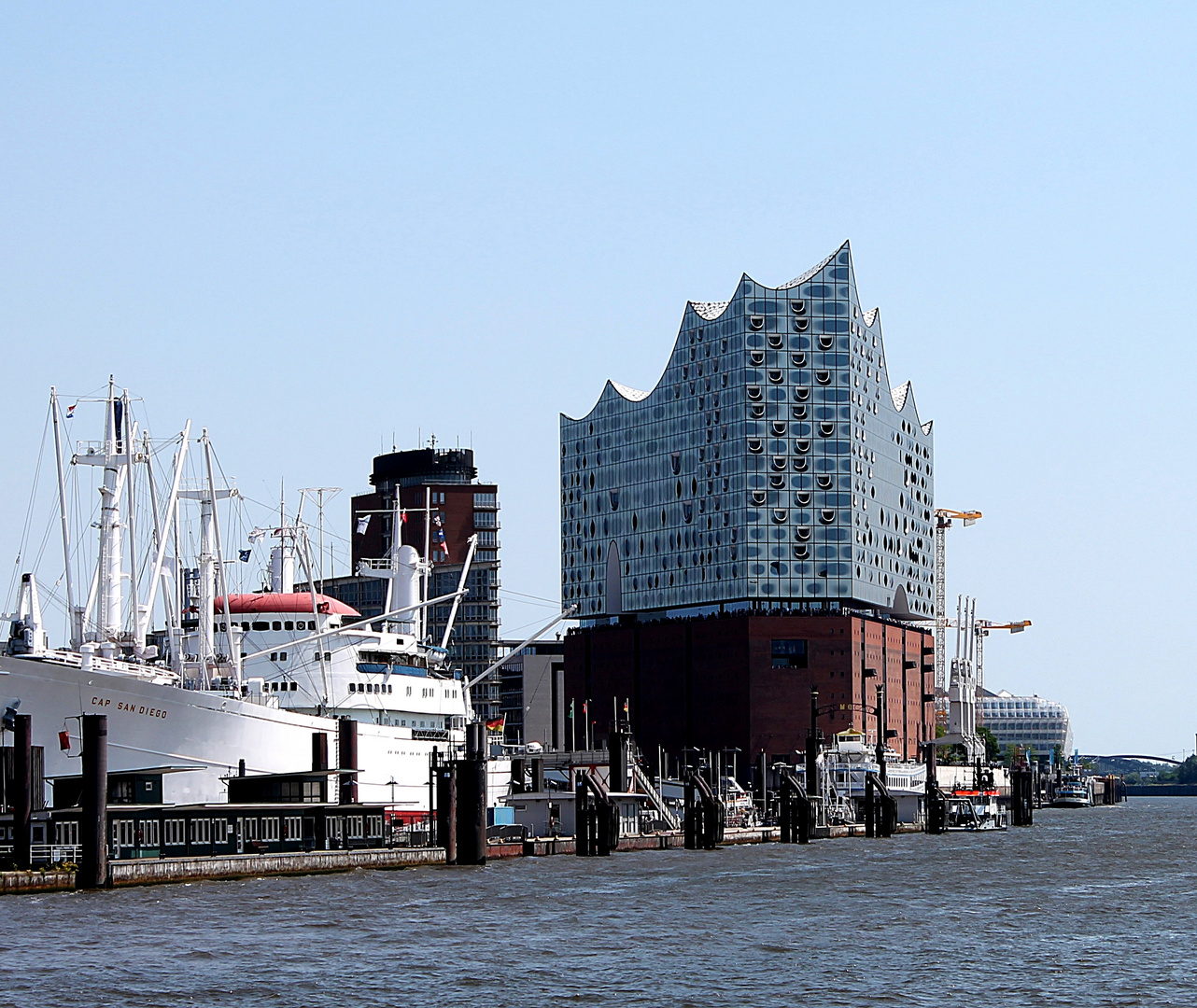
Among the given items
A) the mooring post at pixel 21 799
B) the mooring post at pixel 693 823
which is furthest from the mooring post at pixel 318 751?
the mooring post at pixel 693 823

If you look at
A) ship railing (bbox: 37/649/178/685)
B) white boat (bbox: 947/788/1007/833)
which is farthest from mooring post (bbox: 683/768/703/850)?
white boat (bbox: 947/788/1007/833)

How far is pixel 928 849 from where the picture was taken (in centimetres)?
12556

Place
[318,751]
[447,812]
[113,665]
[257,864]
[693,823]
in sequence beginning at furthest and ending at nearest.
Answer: [693,823] → [318,751] → [113,665] → [447,812] → [257,864]

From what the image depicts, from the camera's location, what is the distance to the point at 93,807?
235 feet

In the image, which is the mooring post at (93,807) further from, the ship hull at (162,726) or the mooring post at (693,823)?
the mooring post at (693,823)

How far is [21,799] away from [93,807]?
4994 millimetres

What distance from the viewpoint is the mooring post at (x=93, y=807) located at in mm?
71688

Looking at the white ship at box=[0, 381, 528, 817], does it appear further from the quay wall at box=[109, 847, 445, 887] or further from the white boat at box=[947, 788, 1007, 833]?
the white boat at box=[947, 788, 1007, 833]

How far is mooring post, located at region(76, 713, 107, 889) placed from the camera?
71688mm

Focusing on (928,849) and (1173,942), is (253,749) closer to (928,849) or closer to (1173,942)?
(928,849)

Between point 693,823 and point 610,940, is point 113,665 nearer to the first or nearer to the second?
point 693,823

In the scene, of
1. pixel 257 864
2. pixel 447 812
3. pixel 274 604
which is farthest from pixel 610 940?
pixel 274 604

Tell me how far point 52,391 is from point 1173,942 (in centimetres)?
6616

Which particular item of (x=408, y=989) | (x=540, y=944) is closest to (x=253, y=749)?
(x=540, y=944)
